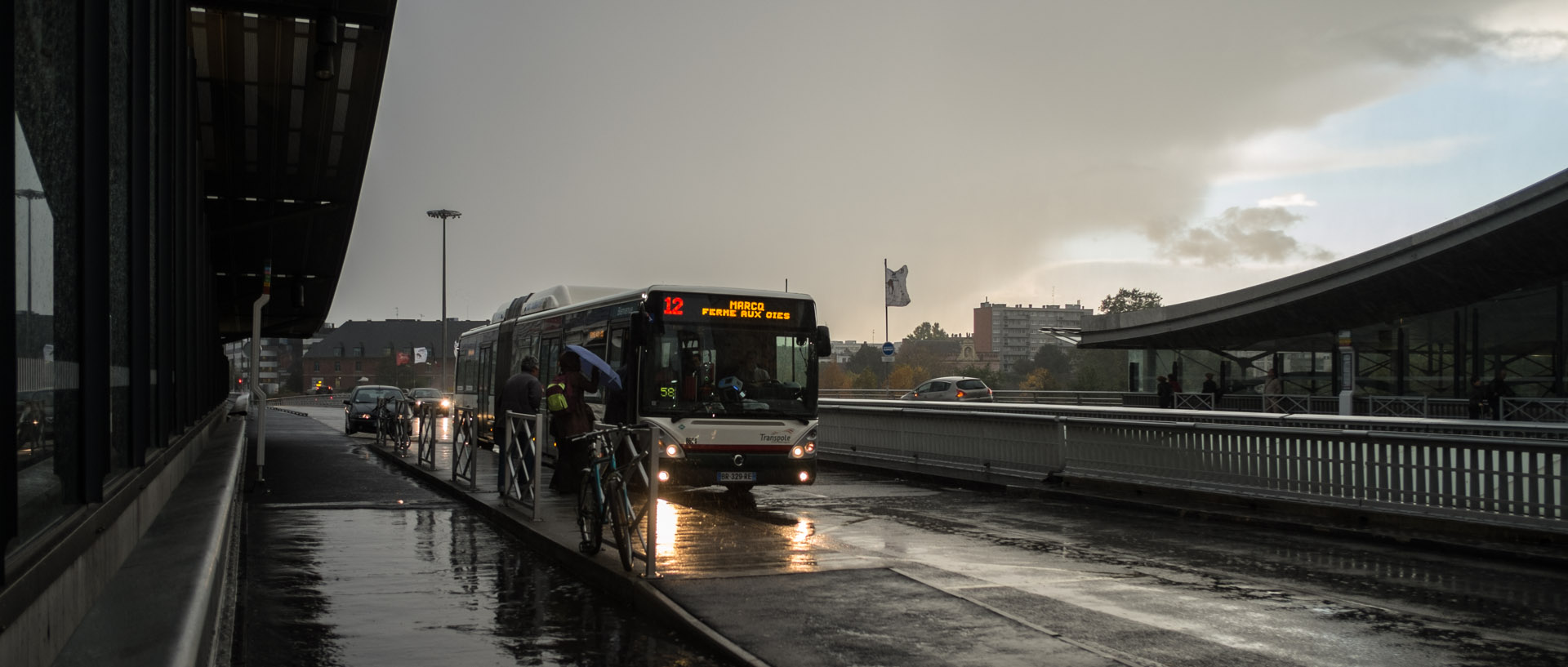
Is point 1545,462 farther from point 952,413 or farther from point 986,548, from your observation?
point 952,413

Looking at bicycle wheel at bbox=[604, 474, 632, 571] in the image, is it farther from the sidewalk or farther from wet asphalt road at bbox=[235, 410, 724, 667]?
wet asphalt road at bbox=[235, 410, 724, 667]

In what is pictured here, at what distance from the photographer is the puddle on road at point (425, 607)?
7371 mm

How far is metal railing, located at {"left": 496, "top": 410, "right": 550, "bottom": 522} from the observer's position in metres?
12.9

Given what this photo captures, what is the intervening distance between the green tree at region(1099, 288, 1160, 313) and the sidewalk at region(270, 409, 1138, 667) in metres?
158

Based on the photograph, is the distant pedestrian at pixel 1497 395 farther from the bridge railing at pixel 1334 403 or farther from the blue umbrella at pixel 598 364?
the blue umbrella at pixel 598 364

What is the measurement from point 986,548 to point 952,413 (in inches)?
341

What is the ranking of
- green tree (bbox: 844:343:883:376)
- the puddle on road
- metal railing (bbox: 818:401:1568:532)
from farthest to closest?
green tree (bbox: 844:343:883:376) < metal railing (bbox: 818:401:1568:532) < the puddle on road

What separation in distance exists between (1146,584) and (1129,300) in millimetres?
162924

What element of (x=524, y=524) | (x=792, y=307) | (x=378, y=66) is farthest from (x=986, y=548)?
(x=378, y=66)

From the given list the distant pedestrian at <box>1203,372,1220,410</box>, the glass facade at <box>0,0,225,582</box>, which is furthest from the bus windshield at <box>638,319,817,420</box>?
the distant pedestrian at <box>1203,372,1220,410</box>

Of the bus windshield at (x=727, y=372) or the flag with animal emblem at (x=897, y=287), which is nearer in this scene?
the bus windshield at (x=727, y=372)

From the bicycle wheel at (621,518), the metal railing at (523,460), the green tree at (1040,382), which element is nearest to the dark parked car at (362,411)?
the metal railing at (523,460)

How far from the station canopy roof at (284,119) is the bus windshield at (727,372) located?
5.37m

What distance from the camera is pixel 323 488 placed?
18500 millimetres
